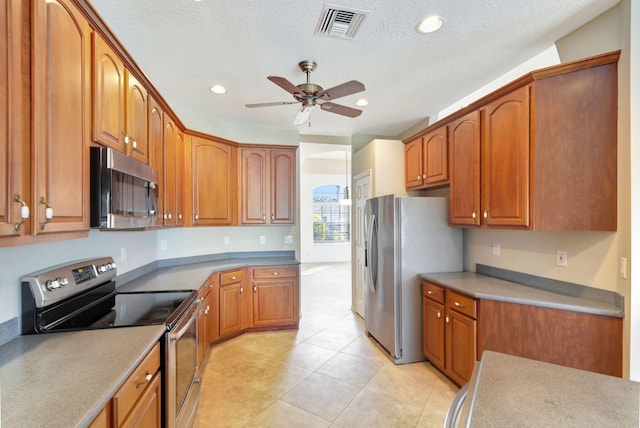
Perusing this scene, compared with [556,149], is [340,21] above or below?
above

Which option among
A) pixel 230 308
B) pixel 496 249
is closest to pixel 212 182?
pixel 230 308

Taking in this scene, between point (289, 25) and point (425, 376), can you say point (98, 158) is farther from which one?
point (425, 376)

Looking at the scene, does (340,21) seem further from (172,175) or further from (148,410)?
(148,410)

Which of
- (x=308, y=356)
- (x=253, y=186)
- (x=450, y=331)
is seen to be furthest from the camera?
(x=253, y=186)

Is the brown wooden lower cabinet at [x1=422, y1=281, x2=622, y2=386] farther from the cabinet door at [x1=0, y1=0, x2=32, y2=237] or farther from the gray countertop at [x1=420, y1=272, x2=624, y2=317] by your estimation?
the cabinet door at [x1=0, y1=0, x2=32, y2=237]

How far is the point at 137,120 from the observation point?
6.63ft

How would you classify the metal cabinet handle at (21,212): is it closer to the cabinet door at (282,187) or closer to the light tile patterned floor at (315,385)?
the light tile patterned floor at (315,385)

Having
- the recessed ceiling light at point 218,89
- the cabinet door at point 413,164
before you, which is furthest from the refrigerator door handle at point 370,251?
the recessed ceiling light at point 218,89

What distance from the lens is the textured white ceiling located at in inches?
72.6

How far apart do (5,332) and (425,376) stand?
2929mm

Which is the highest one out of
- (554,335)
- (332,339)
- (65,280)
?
A: (65,280)

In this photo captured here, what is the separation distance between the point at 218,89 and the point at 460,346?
10.7 feet

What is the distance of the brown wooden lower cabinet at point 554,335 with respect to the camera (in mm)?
1822

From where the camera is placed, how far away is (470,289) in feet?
7.79
